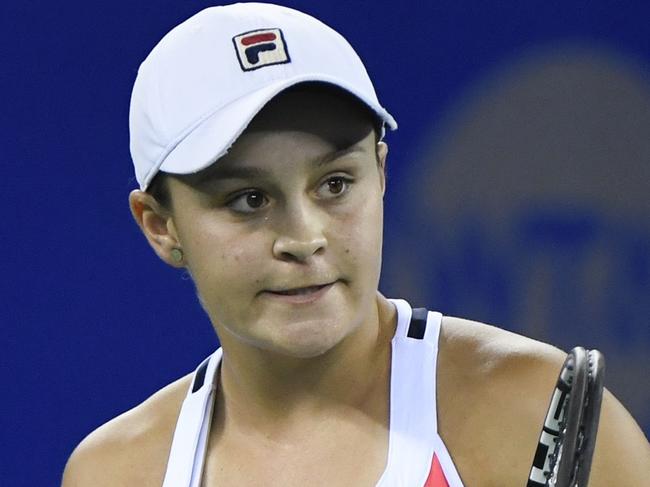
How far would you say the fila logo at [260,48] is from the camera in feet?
4.90

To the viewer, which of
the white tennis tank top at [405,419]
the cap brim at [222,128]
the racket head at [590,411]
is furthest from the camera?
the white tennis tank top at [405,419]

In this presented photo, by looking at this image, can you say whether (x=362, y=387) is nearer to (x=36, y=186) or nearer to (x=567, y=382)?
(x=567, y=382)

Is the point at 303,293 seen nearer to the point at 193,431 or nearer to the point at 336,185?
the point at 336,185

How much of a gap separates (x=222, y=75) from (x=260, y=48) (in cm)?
5

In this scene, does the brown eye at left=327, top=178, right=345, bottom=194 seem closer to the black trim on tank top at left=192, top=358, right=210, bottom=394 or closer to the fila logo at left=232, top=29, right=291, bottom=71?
the fila logo at left=232, top=29, right=291, bottom=71

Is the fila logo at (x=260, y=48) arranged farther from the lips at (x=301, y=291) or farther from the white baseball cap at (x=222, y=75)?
the lips at (x=301, y=291)

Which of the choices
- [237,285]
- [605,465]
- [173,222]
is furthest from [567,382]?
[173,222]

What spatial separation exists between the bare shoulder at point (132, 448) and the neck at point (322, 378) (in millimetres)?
123

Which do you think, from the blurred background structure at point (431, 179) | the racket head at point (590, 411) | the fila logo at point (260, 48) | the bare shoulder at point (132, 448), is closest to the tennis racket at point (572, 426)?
the racket head at point (590, 411)

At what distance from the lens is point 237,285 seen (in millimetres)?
1501

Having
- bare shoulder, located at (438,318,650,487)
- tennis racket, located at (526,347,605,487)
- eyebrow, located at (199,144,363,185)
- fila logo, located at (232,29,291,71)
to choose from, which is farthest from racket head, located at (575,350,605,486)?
fila logo, located at (232,29,291,71)

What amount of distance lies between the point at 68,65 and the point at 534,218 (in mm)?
772

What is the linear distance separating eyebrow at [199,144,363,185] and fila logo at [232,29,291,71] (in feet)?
0.35

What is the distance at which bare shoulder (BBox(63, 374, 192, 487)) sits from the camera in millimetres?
1754
